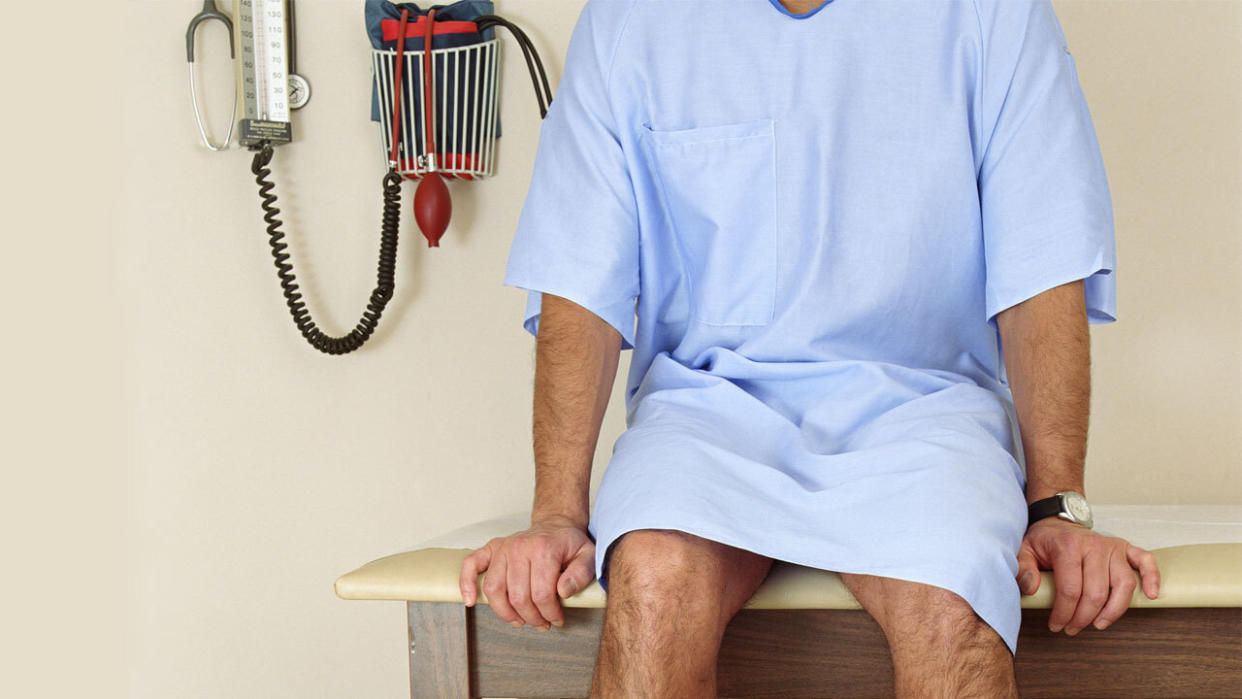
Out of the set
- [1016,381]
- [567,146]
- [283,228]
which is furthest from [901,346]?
[283,228]

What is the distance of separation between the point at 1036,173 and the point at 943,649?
2.08 feet

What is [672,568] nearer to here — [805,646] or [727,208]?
[805,646]

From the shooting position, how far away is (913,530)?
111 cm

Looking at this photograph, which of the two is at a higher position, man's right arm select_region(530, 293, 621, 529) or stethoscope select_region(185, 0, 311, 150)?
stethoscope select_region(185, 0, 311, 150)

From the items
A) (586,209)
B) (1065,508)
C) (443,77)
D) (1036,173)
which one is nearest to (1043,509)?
(1065,508)

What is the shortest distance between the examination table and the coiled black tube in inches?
34.1

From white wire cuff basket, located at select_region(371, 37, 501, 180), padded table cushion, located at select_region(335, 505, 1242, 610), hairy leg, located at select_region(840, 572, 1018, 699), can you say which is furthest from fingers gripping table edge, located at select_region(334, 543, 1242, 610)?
white wire cuff basket, located at select_region(371, 37, 501, 180)

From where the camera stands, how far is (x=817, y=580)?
1.24 meters

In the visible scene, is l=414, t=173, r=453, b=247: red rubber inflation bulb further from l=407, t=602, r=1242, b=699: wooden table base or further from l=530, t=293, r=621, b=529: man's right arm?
l=407, t=602, r=1242, b=699: wooden table base

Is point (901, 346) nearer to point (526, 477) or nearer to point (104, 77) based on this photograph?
point (526, 477)

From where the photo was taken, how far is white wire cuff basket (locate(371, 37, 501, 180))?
207cm

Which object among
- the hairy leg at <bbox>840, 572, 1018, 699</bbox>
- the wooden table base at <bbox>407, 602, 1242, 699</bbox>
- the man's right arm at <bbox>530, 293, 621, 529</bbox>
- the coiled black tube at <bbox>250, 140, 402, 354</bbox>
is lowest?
the wooden table base at <bbox>407, 602, 1242, 699</bbox>

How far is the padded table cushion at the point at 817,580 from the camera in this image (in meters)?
1.21

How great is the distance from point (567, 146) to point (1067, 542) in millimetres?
810
